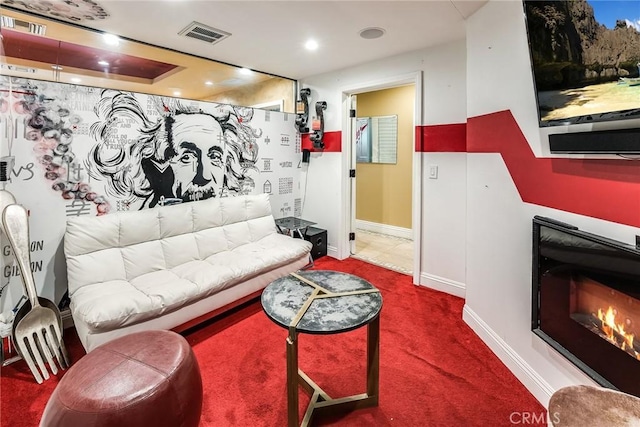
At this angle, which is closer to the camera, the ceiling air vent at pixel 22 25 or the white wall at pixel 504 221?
the white wall at pixel 504 221

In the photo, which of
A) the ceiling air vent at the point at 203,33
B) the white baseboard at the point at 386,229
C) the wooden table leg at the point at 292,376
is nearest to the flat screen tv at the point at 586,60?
the wooden table leg at the point at 292,376

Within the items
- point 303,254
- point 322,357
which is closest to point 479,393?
point 322,357

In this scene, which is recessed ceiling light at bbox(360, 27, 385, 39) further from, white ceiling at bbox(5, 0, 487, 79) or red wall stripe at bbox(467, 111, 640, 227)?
red wall stripe at bbox(467, 111, 640, 227)

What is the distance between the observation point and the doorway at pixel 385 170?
4867mm

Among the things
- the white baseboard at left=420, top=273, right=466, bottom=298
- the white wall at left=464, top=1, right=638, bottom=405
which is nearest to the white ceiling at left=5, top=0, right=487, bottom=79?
the white wall at left=464, top=1, right=638, bottom=405

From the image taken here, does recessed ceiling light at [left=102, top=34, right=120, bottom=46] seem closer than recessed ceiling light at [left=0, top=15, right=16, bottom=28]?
No

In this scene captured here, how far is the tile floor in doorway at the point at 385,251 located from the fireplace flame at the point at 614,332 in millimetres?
2307

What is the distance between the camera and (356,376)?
6.40 feet

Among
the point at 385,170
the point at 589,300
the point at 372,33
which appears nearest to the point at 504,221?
the point at 589,300

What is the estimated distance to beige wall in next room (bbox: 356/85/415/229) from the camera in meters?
4.90

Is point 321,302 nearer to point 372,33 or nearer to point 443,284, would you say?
point 443,284

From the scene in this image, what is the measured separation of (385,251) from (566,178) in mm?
3046

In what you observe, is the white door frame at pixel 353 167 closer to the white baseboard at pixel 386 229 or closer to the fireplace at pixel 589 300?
the white baseboard at pixel 386 229

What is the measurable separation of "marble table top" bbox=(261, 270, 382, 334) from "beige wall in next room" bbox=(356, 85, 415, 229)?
3.39m
